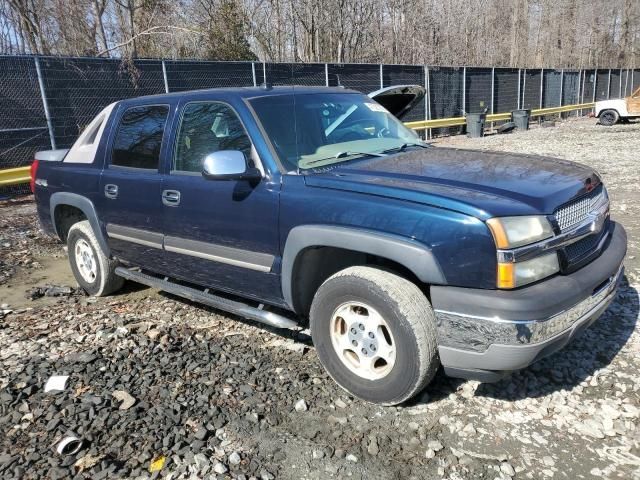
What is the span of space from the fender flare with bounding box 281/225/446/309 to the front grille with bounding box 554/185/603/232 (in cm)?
75

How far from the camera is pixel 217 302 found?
386cm

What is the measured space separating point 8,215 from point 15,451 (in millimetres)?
6852

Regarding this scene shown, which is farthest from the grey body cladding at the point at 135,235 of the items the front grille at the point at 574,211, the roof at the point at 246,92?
the front grille at the point at 574,211

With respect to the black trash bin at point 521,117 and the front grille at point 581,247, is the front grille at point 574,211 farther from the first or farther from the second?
the black trash bin at point 521,117

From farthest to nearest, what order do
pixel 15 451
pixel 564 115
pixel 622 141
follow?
pixel 564 115, pixel 622 141, pixel 15 451

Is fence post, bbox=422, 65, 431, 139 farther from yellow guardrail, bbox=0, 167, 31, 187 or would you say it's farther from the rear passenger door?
the rear passenger door

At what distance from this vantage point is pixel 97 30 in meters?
16.0

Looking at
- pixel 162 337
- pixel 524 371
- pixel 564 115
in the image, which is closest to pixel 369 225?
pixel 524 371

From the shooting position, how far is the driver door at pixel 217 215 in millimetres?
3385

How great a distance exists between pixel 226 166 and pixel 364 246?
1019 mm

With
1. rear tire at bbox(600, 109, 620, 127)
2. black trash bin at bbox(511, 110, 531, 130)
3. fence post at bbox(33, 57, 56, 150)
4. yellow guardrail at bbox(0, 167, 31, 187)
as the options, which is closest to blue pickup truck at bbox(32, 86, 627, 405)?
yellow guardrail at bbox(0, 167, 31, 187)

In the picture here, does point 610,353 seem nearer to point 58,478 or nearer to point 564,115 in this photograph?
point 58,478

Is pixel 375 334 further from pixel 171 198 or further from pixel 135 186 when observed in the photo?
pixel 135 186

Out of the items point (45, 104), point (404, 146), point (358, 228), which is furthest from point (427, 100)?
point (358, 228)
